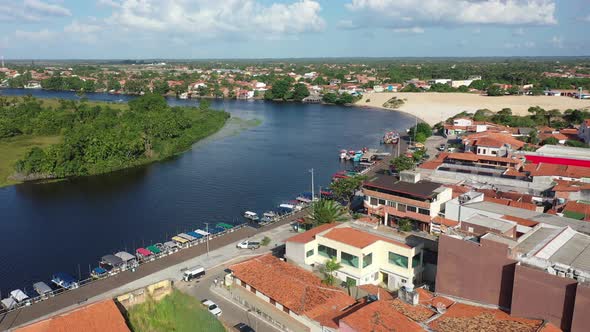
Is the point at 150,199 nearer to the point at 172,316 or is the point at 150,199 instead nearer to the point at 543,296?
the point at 172,316

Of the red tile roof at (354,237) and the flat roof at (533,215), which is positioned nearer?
the red tile roof at (354,237)

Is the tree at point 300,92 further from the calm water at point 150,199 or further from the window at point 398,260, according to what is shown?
the window at point 398,260

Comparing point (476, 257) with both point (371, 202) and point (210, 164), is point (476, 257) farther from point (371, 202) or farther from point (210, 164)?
point (210, 164)

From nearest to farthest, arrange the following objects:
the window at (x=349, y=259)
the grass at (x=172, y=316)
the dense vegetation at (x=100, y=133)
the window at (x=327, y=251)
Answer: the grass at (x=172, y=316) < the window at (x=349, y=259) < the window at (x=327, y=251) < the dense vegetation at (x=100, y=133)

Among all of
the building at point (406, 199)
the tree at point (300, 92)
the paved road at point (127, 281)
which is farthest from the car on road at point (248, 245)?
the tree at point (300, 92)

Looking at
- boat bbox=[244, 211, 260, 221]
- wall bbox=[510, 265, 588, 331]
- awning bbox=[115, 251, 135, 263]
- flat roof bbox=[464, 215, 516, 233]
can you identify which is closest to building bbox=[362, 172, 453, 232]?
flat roof bbox=[464, 215, 516, 233]

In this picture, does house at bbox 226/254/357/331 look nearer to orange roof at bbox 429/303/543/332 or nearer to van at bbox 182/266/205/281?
van at bbox 182/266/205/281

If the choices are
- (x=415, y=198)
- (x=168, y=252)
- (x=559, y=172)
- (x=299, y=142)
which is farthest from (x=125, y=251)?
(x=299, y=142)
